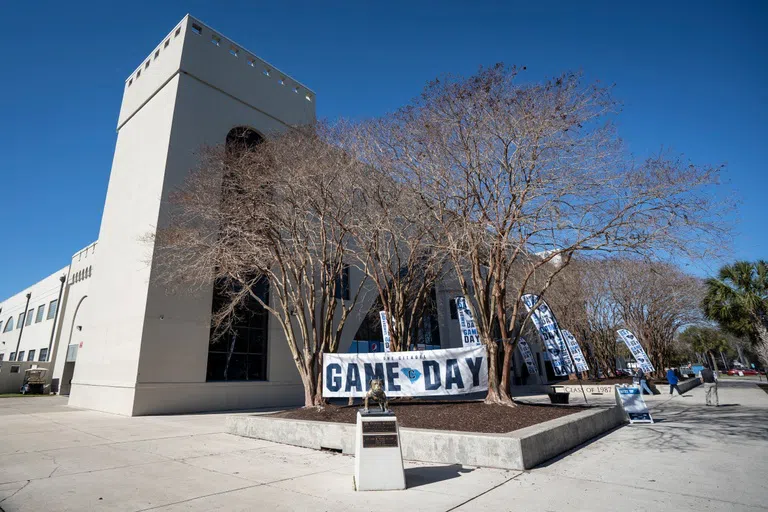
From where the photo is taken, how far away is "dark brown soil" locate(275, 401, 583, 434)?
8570mm

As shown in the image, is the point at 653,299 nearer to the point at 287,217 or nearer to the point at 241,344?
the point at 287,217

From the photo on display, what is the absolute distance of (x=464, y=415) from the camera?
953cm

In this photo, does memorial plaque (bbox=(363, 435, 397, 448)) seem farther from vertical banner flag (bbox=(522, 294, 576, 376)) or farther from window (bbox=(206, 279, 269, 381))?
window (bbox=(206, 279, 269, 381))

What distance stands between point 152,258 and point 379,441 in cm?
1568

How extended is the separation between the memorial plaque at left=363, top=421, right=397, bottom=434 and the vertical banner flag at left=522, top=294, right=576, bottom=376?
869 cm

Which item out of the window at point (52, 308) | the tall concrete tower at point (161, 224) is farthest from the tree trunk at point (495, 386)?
the window at point (52, 308)

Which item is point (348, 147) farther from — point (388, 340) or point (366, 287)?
point (366, 287)

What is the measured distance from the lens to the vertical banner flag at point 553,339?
45.1 feet

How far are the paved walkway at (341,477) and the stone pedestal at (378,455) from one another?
0.20m

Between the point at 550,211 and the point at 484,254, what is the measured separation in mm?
3102

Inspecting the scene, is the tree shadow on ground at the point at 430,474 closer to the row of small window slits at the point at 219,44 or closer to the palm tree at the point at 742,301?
the row of small window slits at the point at 219,44

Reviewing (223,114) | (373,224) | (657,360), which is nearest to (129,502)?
(373,224)

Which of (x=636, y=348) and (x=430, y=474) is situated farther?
(x=636, y=348)

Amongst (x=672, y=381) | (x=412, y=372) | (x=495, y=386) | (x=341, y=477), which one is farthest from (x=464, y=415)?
(x=672, y=381)
